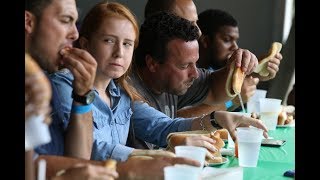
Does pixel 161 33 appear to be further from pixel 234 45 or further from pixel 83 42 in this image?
pixel 83 42

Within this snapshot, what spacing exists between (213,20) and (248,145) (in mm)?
1005

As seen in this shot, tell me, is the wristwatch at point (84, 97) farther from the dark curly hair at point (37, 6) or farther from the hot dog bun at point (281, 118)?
the hot dog bun at point (281, 118)

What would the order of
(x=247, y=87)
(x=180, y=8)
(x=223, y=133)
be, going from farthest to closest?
1. (x=247, y=87)
2. (x=180, y=8)
3. (x=223, y=133)

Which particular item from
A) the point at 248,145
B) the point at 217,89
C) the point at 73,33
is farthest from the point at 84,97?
the point at 217,89

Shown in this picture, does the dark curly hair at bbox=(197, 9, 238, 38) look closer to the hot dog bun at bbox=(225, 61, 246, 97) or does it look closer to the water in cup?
the hot dog bun at bbox=(225, 61, 246, 97)

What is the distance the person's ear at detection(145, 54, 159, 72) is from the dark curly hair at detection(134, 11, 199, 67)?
14 millimetres

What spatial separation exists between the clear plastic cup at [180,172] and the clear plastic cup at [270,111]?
1369mm

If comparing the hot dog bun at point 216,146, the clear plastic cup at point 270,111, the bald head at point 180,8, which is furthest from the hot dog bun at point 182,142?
the clear plastic cup at point 270,111

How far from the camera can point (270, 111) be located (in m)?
2.58

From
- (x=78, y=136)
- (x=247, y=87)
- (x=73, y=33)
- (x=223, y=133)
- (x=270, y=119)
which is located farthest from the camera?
(x=270, y=119)

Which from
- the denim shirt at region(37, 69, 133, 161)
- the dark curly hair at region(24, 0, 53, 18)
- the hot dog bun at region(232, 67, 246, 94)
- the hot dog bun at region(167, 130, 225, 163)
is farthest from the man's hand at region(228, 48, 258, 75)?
the dark curly hair at region(24, 0, 53, 18)
